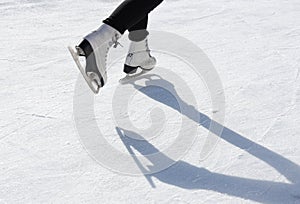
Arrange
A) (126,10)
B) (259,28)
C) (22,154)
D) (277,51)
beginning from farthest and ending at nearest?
(259,28), (277,51), (126,10), (22,154)

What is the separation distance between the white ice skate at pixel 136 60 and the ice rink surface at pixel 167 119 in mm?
67

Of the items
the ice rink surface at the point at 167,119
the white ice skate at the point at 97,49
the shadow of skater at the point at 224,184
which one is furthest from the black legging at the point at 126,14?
the shadow of skater at the point at 224,184

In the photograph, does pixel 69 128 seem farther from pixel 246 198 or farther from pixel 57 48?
pixel 57 48

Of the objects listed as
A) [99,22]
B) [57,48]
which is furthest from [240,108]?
[99,22]

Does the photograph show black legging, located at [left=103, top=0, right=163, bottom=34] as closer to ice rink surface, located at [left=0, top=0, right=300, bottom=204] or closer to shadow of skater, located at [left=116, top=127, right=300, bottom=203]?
ice rink surface, located at [left=0, top=0, right=300, bottom=204]

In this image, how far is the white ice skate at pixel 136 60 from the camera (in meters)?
2.01

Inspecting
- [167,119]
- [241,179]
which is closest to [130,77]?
[167,119]

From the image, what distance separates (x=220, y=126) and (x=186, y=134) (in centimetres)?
13

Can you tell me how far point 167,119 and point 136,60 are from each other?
410 millimetres

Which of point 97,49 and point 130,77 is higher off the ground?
point 97,49

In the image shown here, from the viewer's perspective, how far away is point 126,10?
1.58 meters

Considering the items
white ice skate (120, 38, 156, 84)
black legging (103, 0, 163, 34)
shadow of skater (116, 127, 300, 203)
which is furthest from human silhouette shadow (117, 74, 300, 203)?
white ice skate (120, 38, 156, 84)

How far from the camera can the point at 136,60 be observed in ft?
6.61

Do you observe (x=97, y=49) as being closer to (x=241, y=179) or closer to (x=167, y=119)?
(x=167, y=119)
